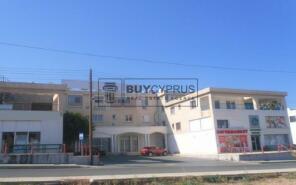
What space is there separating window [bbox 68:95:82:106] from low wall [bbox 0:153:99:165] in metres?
21.3

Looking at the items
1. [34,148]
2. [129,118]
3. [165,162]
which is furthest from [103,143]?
[165,162]

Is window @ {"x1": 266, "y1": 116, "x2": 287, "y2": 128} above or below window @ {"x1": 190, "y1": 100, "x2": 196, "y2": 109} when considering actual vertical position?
below

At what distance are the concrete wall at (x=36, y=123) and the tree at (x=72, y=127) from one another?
8.52m

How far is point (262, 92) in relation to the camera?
46781 mm

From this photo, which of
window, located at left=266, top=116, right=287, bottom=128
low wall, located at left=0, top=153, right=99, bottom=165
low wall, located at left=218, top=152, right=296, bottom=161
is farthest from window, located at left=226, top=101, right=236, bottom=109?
low wall, located at left=0, top=153, right=99, bottom=165

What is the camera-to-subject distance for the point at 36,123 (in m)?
32.3

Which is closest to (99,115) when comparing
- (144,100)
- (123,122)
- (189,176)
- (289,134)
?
(123,122)

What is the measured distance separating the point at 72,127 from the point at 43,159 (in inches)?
528

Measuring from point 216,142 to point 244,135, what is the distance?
4.94 meters

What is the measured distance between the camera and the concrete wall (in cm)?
3159

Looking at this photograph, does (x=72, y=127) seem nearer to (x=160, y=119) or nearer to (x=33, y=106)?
(x=33, y=106)

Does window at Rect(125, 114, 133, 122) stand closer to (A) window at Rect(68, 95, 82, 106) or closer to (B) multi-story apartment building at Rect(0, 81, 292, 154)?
(B) multi-story apartment building at Rect(0, 81, 292, 154)

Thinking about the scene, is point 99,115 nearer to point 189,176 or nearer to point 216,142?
point 216,142

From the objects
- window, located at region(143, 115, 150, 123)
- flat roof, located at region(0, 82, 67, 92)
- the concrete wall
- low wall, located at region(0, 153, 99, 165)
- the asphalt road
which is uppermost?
flat roof, located at region(0, 82, 67, 92)
